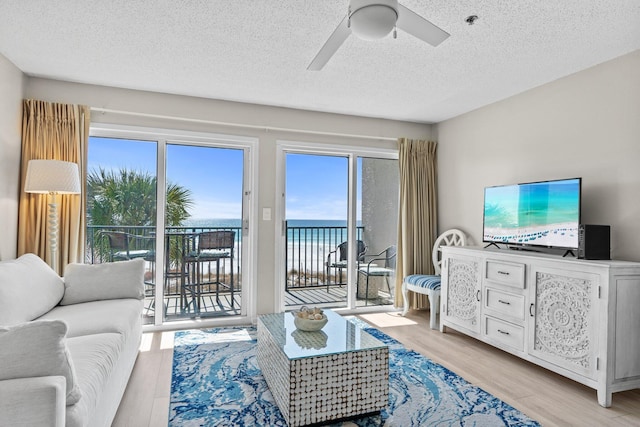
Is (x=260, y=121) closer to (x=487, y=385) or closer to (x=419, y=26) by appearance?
(x=419, y=26)

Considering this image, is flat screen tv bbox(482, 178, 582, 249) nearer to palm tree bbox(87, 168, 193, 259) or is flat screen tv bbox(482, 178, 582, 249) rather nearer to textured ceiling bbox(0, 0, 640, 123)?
textured ceiling bbox(0, 0, 640, 123)

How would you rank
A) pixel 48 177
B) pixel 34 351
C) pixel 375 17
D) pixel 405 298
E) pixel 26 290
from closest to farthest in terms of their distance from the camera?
pixel 34 351, pixel 375 17, pixel 26 290, pixel 48 177, pixel 405 298

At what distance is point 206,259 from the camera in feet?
13.9

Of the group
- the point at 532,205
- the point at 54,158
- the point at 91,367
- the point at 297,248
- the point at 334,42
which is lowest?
the point at 91,367

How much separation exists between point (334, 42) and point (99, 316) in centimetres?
229

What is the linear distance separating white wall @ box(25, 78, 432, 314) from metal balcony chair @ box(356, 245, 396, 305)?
1.26 meters

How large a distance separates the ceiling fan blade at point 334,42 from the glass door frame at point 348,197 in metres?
1.96

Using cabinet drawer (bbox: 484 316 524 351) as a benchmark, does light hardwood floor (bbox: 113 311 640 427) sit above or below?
below

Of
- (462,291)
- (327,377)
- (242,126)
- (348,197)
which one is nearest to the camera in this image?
(327,377)

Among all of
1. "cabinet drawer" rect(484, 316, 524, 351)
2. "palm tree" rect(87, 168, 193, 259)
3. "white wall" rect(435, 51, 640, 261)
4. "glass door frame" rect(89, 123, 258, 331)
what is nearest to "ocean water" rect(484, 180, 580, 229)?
"white wall" rect(435, 51, 640, 261)

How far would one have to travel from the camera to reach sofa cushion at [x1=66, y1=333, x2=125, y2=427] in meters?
1.43

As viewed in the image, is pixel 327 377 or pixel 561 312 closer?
pixel 327 377

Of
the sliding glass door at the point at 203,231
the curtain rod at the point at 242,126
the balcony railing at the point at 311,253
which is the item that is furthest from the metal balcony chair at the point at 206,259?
the curtain rod at the point at 242,126

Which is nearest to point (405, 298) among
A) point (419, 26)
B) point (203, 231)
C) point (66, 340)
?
point (203, 231)
